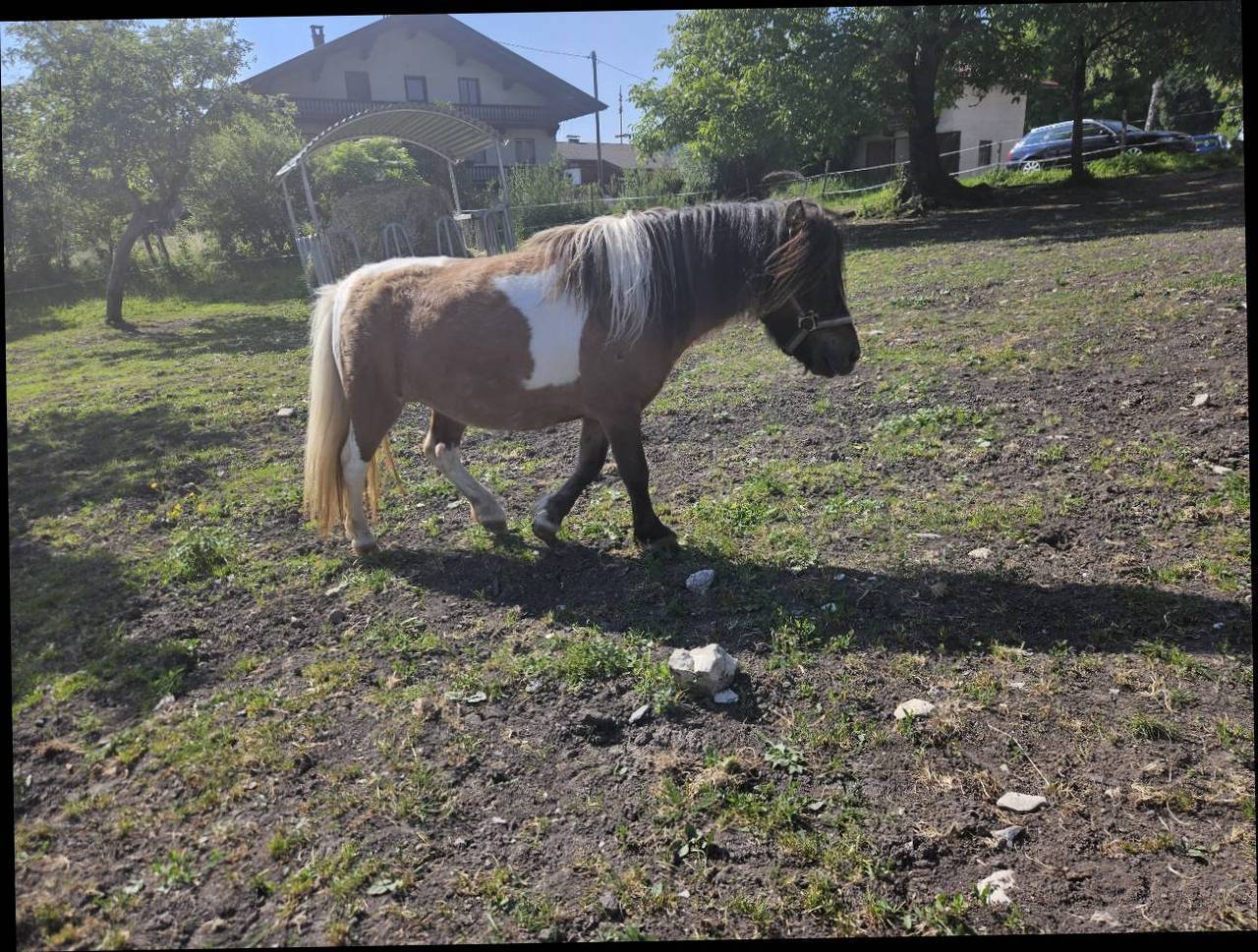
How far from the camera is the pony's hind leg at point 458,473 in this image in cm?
464

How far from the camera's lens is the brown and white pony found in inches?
149

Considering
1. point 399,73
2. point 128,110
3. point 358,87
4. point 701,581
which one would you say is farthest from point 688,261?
point 358,87

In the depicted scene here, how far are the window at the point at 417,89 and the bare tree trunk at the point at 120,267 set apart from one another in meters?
10.5

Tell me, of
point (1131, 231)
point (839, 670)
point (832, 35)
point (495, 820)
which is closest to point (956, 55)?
point (832, 35)

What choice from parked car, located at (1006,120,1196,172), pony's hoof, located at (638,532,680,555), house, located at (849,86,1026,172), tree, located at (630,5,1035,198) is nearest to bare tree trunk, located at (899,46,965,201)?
tree, located at (630,5,1035,198)

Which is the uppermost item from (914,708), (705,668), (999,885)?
(705,668)

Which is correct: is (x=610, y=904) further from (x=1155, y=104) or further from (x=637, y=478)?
(x=1155, y=104)

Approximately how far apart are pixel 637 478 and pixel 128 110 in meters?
13.2

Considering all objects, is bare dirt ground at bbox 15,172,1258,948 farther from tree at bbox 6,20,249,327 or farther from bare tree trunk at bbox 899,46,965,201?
bare tree trunk at bbox 899,46,965,201

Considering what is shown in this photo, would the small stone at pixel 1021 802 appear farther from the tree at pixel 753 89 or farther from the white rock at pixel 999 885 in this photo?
the tree at pixel 753 89

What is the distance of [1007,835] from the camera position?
2.20 m

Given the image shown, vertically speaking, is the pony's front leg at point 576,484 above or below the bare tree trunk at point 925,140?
below

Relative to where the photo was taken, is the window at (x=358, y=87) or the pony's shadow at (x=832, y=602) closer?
the pony's shadow at (x=832, y=602)

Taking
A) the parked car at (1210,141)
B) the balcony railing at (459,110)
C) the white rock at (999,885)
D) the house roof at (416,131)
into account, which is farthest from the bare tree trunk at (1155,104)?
the white rock at (999,885)
